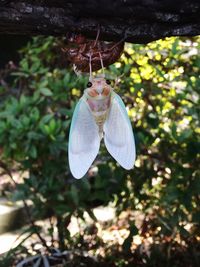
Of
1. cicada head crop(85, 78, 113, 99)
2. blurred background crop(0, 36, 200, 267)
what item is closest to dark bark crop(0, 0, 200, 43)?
cicada head crop(85, 78, 113, 99)

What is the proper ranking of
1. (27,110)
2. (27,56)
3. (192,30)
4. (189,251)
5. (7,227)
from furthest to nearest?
(7,227) → (27,56) → (189,251) → (27,110) → (192,30)

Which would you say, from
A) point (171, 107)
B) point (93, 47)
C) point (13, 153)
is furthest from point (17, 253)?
point (93, 47)

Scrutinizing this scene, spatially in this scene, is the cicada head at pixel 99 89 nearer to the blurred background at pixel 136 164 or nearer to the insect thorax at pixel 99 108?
the insect thorax at pixel 99 108

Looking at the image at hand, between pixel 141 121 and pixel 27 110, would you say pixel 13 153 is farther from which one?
pixel 141 121

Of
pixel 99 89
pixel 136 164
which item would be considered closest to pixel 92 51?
pixel 99 89

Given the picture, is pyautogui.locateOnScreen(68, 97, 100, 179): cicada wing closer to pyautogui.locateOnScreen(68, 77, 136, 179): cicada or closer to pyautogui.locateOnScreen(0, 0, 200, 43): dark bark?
pyautogui.locateOnScreen(68, 77, 136, 179): cicada

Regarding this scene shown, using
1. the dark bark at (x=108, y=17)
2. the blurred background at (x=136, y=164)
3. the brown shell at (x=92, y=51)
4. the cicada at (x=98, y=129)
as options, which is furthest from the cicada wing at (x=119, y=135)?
the blurred background at (x=136, y=164)
